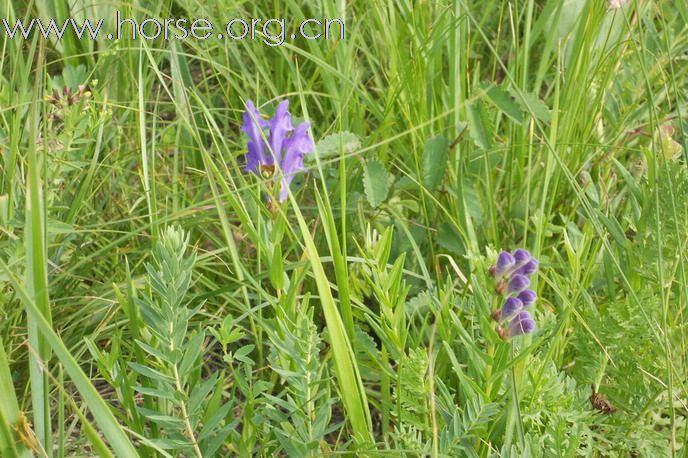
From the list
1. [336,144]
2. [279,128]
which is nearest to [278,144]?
[279,128]

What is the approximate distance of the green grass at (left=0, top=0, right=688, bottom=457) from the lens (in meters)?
1.32

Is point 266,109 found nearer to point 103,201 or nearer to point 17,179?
point 103,201

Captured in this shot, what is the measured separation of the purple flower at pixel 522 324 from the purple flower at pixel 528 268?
0.18ft

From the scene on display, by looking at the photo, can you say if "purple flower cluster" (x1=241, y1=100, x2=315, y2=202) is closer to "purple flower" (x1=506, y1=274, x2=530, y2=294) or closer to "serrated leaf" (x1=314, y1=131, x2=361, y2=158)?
"serrated leaf" (x1=314, y1=131, x2=361, y2=158)

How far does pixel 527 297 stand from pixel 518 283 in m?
0.04

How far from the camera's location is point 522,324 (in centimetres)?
131

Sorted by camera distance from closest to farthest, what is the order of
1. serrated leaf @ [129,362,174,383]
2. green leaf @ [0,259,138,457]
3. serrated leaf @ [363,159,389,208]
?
green leaf @ [0,259,138,457] < serrated leaf @ [129,362,174,383] < serrated leaf @ [363,159,389,208]

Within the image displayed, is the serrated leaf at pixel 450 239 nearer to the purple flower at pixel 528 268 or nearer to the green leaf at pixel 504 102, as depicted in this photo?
the green leaf at pixel 504 102

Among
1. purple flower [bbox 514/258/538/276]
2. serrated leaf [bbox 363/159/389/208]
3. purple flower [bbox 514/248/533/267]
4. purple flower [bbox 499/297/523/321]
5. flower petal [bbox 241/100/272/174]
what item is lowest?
serrated leaf [bbox 363/159/389/208]

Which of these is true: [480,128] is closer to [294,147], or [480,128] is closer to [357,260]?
[294,147]

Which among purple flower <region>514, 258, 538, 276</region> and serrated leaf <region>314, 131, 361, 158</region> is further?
serrated leaf <region>314, 131, 361, 158</region>

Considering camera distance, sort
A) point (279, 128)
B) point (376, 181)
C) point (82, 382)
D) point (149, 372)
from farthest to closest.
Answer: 1. point (376, 181)
2. point (279, 128)
3. point (149, 372)
4. point (82, 382)

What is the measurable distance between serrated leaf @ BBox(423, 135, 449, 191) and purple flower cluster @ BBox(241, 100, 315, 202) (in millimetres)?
288

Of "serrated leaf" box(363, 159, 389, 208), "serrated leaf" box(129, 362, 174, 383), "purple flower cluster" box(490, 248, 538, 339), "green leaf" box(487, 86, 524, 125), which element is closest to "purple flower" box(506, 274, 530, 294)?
"purple flower cluster" box(490, 248, 538, 339)
